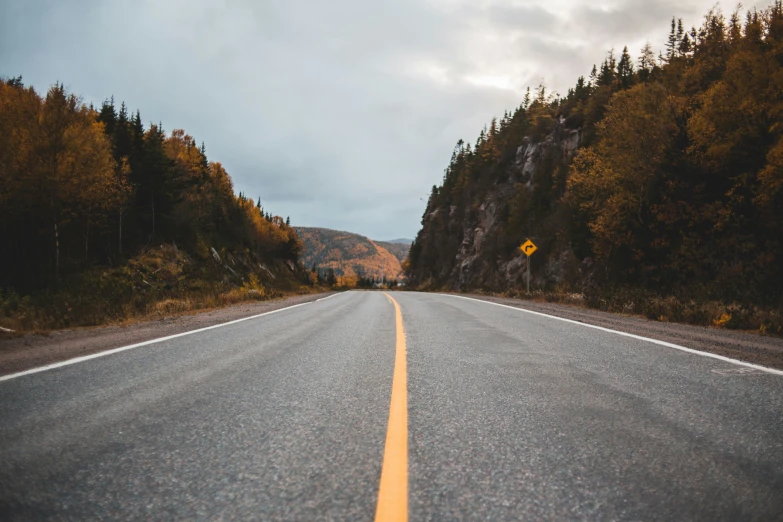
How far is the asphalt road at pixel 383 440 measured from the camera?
1678mm

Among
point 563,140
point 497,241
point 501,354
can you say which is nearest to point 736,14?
point 563,140

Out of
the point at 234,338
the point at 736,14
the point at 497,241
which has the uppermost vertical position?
the point at 736,14

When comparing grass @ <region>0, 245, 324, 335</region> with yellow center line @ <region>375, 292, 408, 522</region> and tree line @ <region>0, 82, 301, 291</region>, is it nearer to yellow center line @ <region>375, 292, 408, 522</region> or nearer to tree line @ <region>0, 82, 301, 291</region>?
tree line @ <region>0, 82, 301, 291</region>

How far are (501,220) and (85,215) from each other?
45.1m

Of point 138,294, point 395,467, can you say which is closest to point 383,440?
point 395,467

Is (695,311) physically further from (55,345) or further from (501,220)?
(501,220)

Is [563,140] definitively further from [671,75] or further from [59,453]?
[59,453]

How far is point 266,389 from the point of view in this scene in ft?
11.4

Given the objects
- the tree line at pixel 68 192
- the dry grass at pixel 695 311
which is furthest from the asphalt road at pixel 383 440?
the tree line at pixel 68 192

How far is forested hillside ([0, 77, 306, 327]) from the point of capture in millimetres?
26797

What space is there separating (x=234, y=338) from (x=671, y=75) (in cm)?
3923

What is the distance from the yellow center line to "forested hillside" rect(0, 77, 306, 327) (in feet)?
39.7

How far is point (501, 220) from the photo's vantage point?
51.4 metres

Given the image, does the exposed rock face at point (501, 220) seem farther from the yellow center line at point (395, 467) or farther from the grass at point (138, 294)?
the yellow center line at point (395, 467)
